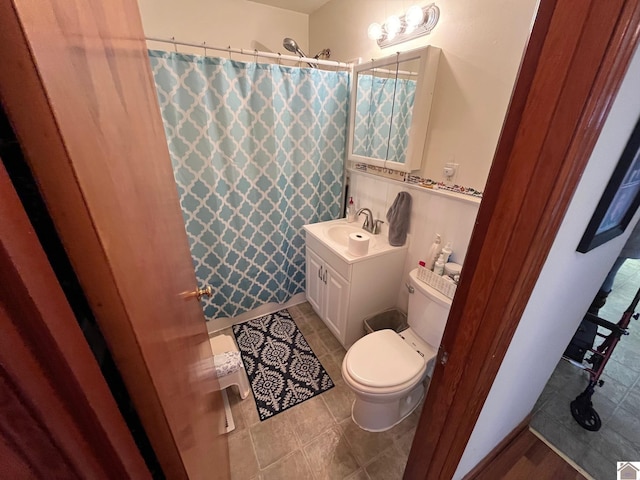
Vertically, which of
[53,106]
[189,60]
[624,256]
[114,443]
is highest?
[189,60]

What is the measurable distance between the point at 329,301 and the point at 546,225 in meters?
A: 1.51

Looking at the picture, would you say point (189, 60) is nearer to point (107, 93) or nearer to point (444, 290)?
point (107, 93)

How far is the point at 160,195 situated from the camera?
656mm

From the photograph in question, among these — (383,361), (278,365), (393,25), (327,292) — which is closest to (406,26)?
(393,25)

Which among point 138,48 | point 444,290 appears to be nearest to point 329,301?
point 444,290

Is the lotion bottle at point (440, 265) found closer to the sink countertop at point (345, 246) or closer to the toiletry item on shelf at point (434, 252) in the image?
the toiletry item on shelf at point (434, 252)

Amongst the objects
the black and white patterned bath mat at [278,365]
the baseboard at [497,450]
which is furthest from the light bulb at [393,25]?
the baseboard at [497,450]

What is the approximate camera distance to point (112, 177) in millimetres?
383

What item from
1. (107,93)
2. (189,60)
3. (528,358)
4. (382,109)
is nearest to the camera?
(107,93)

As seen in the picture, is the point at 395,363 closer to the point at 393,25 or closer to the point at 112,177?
the point at 112,177

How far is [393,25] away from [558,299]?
1563mm

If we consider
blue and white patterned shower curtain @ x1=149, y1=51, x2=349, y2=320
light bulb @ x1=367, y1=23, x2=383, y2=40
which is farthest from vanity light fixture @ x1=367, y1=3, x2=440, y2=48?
blue and white patterned shower curtain @ x1=149, y1=51, x2=349, y2=320

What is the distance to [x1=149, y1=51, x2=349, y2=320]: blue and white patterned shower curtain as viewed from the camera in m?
1.53

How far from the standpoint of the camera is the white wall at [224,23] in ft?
6.14
